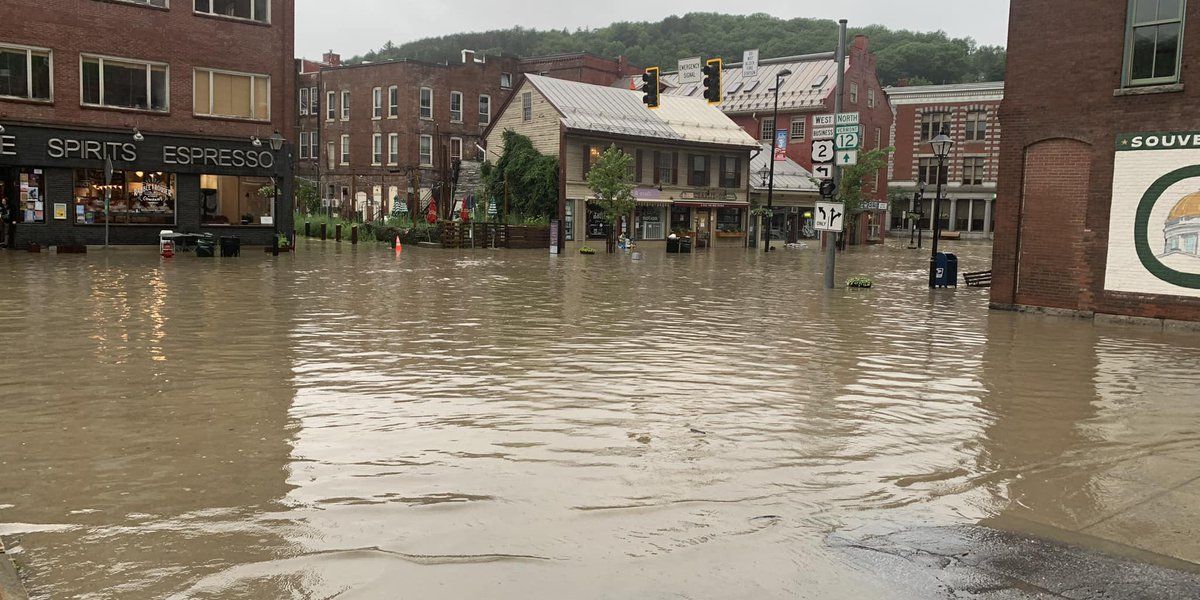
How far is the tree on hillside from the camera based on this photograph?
5041cm

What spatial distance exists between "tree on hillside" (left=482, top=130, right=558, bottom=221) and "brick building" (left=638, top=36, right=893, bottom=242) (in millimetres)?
19306

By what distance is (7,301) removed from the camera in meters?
16.3

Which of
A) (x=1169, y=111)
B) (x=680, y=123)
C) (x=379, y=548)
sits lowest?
(x=379, y=548)

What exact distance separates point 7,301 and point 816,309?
48.0 feet

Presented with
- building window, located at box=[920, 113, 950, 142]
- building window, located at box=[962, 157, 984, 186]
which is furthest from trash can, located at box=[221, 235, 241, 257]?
building window, located at box=[962, 157, 984, 186]

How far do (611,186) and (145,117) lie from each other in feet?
66.9

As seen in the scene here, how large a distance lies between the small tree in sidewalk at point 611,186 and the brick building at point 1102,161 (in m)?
27.4

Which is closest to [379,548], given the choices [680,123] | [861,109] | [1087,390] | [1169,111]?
[1087,390]

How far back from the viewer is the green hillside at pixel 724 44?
296ft

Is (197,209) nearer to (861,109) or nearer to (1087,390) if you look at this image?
(1087,390)

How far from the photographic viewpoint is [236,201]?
120ft

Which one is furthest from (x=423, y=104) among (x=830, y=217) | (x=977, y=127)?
(x=977, y=127)

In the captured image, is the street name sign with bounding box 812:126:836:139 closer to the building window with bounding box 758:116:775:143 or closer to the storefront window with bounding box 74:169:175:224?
the storefront window with bounding box 74:169:175:224

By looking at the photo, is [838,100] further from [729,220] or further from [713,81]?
[729,220]
